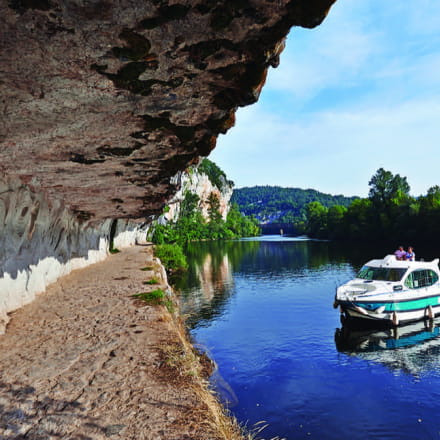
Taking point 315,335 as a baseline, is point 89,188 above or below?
above

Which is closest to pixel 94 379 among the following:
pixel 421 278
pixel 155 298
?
pixel 155 298

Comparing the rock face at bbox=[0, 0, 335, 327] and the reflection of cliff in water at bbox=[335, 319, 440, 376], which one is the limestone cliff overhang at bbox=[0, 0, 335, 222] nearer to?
the rock face at bbox=[0, 0, 335, 327]

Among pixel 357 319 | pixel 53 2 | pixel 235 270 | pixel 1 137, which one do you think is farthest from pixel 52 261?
pixel 235 270

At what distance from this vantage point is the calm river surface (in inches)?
369

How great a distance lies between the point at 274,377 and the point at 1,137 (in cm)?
1089

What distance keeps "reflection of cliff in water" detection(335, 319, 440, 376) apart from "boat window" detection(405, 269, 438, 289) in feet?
6.49

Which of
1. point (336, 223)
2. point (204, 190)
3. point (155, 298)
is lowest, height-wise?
point (155, 298)

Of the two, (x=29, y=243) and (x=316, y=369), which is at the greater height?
(x=29, y=243)

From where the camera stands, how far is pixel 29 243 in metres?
9.75

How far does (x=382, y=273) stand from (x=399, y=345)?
4.22 meters

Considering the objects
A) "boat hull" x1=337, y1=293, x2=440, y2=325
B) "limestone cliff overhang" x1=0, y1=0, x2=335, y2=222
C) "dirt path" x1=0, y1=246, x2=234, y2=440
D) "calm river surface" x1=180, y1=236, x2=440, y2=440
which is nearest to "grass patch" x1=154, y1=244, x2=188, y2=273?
"calm river surface" x1=180, y1=236, x2=440, y2=440

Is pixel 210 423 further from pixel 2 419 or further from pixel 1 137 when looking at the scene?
pixel 1 137

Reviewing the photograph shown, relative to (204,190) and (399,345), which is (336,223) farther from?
(399,345)

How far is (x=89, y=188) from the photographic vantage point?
994cm
